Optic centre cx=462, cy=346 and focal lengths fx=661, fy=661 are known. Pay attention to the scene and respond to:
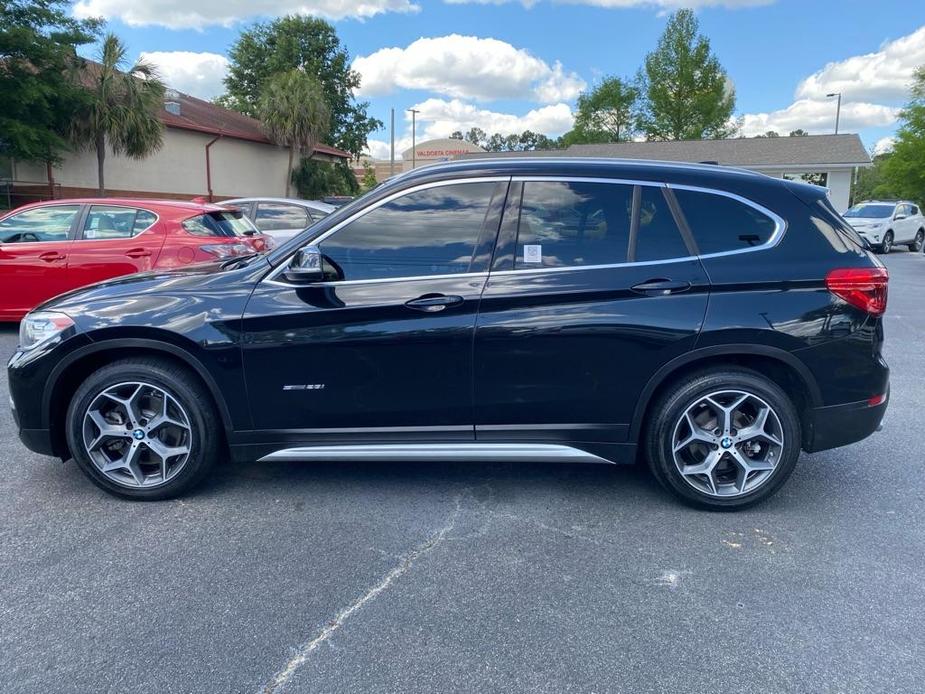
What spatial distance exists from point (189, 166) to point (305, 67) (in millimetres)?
20813

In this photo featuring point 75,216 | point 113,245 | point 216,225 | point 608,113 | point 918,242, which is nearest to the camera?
point 113,245

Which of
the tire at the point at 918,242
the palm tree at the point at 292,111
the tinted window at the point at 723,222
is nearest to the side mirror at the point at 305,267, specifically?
the tinted window at the point at 723,222

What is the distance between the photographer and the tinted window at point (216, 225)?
25.2 feet

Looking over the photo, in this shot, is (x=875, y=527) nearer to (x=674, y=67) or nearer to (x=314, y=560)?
(x=314, y=560)

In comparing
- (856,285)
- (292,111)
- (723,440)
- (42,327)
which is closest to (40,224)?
(42,327)

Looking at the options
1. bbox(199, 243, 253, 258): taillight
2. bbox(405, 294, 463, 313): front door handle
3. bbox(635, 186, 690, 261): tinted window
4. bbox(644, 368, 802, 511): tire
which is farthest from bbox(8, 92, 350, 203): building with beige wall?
bbox(644, 368, 802, 511): tire

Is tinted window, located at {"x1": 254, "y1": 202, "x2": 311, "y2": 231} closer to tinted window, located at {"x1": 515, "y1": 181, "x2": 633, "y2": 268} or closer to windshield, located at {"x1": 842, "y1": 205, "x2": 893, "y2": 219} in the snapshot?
tinted window, located at {"x1": 515, "y1": 181, "x2": 633, "y2": 268}

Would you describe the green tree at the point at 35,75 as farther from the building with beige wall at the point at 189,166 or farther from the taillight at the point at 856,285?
the taillight at the point at 856,285

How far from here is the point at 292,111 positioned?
2823cm

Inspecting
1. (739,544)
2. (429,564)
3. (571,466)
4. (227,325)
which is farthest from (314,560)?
(739,544)

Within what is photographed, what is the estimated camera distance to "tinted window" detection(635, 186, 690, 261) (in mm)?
3449

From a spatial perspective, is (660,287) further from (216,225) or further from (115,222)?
(115,222)

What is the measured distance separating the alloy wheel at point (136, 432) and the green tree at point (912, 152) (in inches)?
1473

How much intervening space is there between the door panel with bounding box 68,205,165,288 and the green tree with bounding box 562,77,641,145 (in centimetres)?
4811
